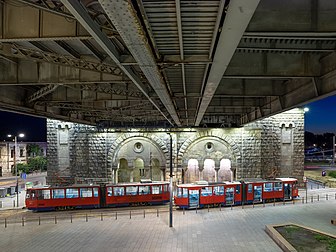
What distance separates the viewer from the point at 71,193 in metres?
28.3

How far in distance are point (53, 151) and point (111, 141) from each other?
7.40 metres

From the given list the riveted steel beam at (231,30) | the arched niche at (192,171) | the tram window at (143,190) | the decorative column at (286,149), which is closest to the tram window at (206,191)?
the tram window at (143,190)

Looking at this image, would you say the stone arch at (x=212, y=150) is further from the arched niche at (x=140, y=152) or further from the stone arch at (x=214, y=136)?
the arched niche at (x=140, y=152)

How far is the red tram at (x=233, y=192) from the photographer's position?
90.5 ft

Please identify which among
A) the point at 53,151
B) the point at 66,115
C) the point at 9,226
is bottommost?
the point at 9,226

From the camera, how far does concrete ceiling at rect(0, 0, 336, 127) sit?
5.73m

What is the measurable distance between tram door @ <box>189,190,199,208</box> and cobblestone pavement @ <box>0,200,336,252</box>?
82 cm

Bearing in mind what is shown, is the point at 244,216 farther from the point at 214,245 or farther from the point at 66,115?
the point at 66,115

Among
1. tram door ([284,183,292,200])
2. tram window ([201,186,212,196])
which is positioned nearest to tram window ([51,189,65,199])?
tram window ([201,186,212,196])

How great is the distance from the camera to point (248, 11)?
15.1 ft

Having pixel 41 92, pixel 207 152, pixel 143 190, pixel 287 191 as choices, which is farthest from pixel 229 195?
pixel 41 92

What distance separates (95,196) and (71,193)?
85.5 inches

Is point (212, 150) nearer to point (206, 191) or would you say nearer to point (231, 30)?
point (206, 191)

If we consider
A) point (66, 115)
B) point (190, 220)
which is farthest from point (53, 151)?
point (190, 220)
